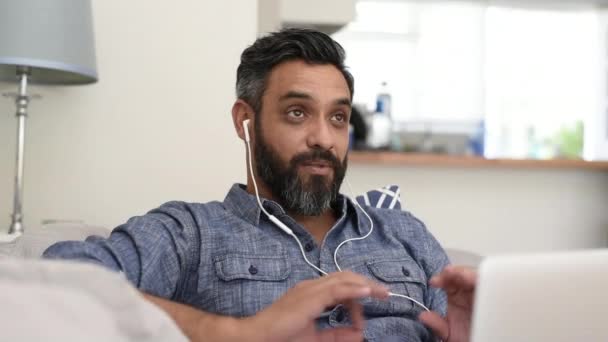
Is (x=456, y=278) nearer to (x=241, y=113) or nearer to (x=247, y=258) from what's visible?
(x=247, y=258)

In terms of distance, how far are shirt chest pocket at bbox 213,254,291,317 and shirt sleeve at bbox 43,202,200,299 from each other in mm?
67

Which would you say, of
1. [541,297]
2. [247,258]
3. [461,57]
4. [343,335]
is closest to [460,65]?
[461,57]

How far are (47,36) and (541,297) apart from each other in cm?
159

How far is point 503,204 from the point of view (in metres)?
4.01

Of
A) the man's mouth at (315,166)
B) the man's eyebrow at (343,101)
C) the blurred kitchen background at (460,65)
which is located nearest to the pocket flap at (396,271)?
the man's mouth at (315,166)

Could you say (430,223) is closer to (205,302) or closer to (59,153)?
(59,153)

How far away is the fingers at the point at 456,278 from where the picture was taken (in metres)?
1.11

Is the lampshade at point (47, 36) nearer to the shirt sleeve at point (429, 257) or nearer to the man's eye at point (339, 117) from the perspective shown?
the man's eye at point (339, 117)

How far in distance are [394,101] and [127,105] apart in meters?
3.72

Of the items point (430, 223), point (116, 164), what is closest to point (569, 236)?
point (430, 223)

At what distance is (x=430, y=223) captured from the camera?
392 centimetres

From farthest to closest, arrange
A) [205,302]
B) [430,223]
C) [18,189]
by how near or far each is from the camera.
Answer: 1. [430,223]
2. [18,189]
3. [205,302]

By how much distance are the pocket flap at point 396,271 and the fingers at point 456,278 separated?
38 centimetres

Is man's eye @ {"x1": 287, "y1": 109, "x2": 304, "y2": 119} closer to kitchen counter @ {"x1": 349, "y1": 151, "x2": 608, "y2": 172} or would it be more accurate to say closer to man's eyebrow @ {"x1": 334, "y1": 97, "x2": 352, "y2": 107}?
man's eyebrow @ {"x1": 334, "y1": 97, "x2": 352, "y2": 107}
